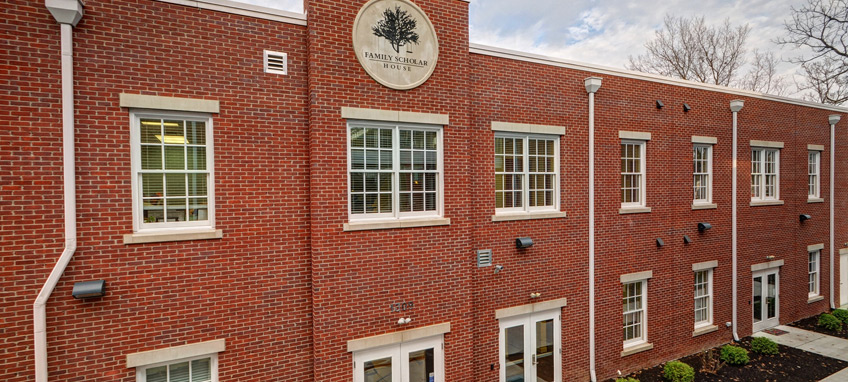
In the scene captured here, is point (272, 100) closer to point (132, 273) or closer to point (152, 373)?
point (132, 273)

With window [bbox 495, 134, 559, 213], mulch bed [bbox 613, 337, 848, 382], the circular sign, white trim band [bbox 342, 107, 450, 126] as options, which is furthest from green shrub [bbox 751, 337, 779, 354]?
the circular sign

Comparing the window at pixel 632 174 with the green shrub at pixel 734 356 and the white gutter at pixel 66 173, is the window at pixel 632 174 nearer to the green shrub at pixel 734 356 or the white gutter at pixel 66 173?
the green shrub at pixel 734 356

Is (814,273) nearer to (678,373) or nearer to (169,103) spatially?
(678,373)

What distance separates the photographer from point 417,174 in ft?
23.7

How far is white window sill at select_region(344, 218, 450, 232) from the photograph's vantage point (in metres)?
6.60

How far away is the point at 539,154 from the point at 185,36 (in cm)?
731

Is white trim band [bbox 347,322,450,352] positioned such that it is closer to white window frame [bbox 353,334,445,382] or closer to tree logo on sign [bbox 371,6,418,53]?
white window frame [bbox 353,334,445,382]

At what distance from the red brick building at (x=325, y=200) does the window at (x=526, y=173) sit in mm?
52

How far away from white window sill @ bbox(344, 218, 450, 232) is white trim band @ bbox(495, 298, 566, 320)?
2586 mm

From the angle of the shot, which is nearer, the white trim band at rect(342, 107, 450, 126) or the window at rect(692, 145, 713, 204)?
the white trim band at rect(342, 107, 450, 126)

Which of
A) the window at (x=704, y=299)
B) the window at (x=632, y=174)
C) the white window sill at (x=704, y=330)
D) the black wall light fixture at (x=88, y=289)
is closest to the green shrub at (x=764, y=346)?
the white window sill at (x=704, y=330)

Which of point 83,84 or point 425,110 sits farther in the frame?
point 425,110

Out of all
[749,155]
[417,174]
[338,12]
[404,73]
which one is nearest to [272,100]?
[338,12]

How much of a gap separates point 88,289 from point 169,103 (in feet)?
9.41
